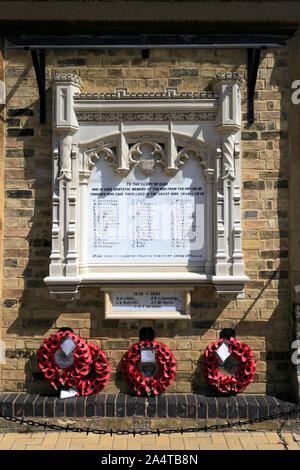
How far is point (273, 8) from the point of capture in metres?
4.77

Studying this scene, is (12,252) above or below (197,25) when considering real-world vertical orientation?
below

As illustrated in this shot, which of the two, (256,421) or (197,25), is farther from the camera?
(197,25)

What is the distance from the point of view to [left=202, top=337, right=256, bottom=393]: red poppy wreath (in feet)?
15.3

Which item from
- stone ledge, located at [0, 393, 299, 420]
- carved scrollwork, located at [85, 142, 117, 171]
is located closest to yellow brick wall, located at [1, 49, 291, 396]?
stone ledge, located at [0, 393, 299, 420]

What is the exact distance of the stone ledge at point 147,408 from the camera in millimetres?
4527

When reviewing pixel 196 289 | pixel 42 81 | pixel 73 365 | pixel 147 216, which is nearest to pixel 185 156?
pixel 147 216

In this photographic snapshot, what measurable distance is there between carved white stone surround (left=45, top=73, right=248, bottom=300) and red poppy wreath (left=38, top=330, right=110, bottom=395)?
0.63 m

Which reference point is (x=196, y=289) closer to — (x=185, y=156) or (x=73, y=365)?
(x=185, y=156)

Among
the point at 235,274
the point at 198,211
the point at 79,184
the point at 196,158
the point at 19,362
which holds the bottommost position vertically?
the point at 19,362

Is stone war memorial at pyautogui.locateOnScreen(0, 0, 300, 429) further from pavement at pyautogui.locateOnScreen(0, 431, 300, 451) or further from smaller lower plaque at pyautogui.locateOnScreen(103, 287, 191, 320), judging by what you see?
pavement at pyautogui.locateOnScreen(0, 431, 300, 451)

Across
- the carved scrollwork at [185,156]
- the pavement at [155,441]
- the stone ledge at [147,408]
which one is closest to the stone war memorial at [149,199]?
the carved scrollwork at [185,156]

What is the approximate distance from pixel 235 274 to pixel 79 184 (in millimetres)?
2401

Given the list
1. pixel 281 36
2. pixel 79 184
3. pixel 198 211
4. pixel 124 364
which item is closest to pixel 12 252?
pixel 79 184

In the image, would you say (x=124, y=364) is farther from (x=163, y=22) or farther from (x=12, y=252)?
(x=163, y=22)
